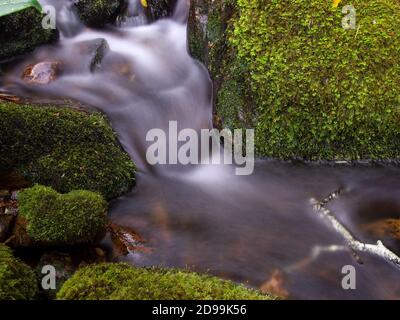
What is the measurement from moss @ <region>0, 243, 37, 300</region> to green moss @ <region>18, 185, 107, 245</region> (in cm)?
33

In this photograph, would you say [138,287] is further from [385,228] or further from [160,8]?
[160,8]

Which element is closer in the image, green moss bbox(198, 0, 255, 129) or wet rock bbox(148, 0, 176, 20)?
green moss bbox(198, 0, 255, 129)

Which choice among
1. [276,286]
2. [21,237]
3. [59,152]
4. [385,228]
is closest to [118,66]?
[59,152]

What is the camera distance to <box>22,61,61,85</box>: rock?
546cm

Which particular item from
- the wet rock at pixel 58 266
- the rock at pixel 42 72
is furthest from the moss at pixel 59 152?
the rock at pixel 42 72

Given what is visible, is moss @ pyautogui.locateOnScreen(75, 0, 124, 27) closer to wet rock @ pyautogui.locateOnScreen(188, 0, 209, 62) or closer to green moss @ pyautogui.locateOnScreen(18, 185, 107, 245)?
wet rock @ pyautogui.locateOnScreen(188, 0, 209, 62)

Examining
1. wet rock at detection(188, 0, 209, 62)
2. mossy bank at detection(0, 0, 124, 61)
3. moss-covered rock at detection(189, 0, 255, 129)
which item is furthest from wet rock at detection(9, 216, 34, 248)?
mossy bank at detection(0, 0, 124, 61)

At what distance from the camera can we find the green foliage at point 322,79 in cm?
442

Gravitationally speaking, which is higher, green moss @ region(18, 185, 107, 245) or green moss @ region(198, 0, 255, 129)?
green moss @ region(198, 0, 255, 129)

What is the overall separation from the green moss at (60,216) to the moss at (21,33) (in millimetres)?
2943

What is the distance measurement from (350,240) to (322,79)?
1629 mm

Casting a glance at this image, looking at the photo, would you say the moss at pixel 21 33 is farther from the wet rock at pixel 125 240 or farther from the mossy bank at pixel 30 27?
the wet rock at pixel 125 240

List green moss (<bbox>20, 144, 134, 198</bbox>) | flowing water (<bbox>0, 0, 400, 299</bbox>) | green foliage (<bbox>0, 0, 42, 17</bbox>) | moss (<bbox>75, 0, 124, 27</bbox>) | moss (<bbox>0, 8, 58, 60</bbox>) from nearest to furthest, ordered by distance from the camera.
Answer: green foliage (<bbox>0, 0, 42, 17</bbox>) → flowing water (<bbox>0, 0, 400, 299</bbox>) → green moss (<bbox>20, 144, 134, 198</bbox>) → moss (<bbox>0, 8, 58, 60</bbox>) → moss (<bbox>75, 0, 124, 27</bbox>)

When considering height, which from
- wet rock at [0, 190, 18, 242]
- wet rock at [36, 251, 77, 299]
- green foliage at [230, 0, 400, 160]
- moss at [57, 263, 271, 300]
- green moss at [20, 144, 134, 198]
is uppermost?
green foliage at [230, 0, 400, 160]
